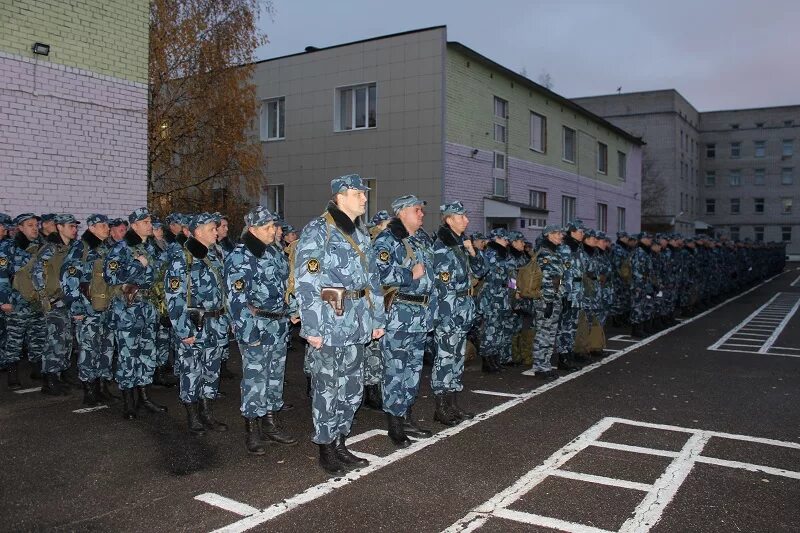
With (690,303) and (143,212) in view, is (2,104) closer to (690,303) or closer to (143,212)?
(143,212)

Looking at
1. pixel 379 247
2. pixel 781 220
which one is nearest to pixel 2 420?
pixel 379 247

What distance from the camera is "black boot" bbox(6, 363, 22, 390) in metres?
8.09

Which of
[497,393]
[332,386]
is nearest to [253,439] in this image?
[332,386]

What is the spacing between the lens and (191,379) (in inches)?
240

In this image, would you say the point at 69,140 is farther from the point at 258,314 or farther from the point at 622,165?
the point at 622,165

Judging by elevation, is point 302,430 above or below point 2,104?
below

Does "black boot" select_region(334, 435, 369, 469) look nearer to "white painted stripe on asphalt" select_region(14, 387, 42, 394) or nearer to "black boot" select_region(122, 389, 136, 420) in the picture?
"black boot" select_region(122, 389, 136, 420)

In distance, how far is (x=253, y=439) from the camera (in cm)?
558

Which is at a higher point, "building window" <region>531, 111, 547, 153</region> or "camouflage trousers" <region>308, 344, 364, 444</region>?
"building window" <region>531, 111, 547, 153</region>

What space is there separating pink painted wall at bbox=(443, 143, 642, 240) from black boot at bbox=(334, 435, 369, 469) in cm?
1368

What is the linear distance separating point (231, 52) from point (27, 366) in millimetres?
10418

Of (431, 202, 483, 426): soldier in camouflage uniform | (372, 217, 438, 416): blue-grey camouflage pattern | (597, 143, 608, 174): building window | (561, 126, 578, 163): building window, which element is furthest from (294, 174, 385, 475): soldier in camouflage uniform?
(597, 143, 608, 174): building window

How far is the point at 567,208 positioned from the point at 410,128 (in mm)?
11060

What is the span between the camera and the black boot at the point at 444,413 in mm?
6450
